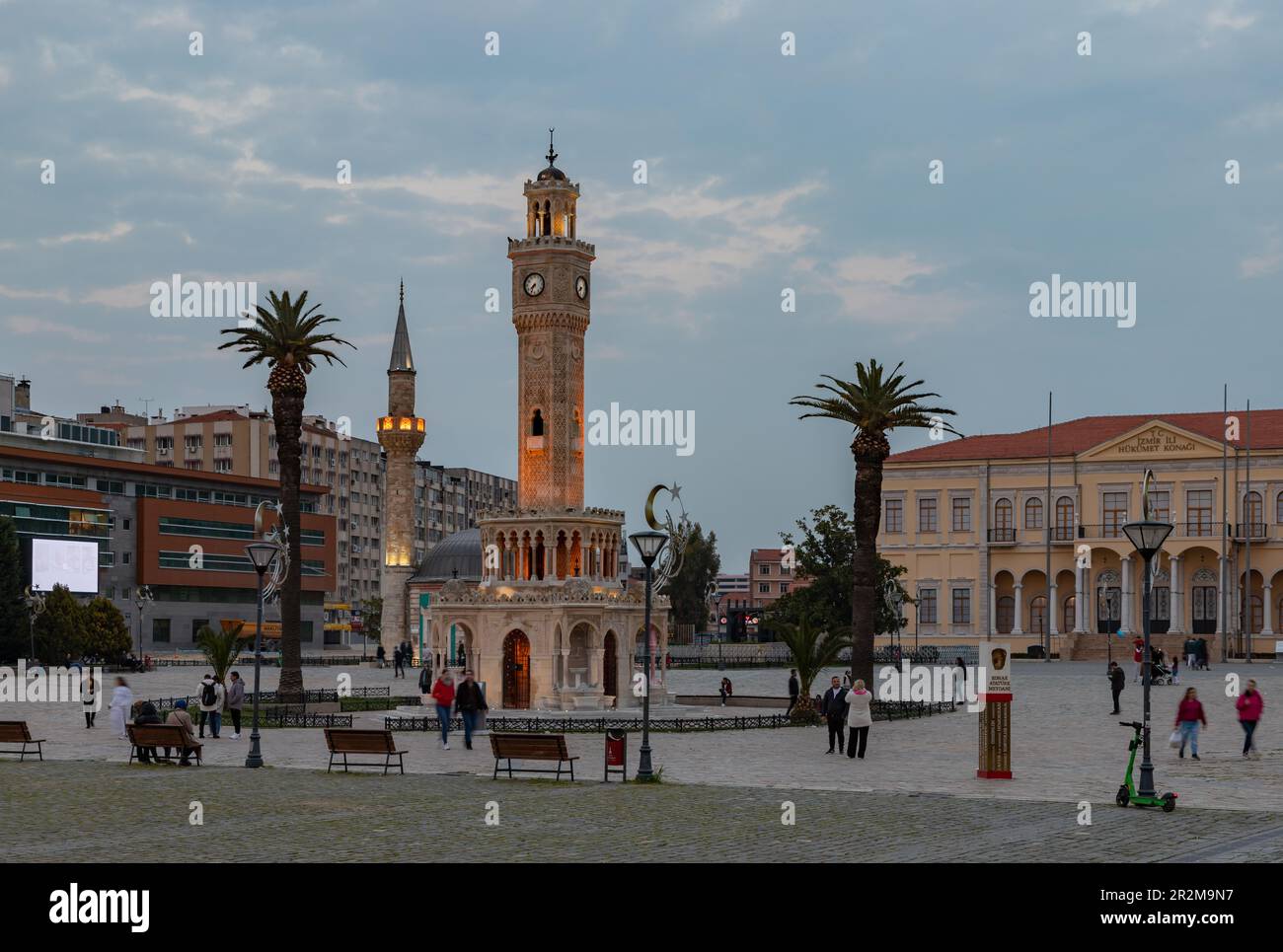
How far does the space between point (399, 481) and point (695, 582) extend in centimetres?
4762

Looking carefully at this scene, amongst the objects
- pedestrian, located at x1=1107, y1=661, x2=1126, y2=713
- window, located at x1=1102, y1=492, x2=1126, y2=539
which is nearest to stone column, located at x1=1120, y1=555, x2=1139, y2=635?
window, located at x1=1102, y1=492, x2=1126, y2=539

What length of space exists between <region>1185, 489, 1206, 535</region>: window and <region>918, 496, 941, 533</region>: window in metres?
14.9

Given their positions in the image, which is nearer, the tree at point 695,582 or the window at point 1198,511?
the window at point 1198,511

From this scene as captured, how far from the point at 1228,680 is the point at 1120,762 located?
27422 mm

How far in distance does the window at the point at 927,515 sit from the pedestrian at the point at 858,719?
2761 inches

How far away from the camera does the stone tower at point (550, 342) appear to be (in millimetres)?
53031

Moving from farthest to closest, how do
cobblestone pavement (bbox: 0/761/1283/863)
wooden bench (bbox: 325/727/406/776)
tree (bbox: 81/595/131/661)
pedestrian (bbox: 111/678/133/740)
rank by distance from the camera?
tree (bbox: 81/595/131/661) < pedestrian (bbox: 111/678/133/740) < wooden bench (bbox: 325/727/406/776) < cobblestone pavement (bbox: 0/761/1283/863)

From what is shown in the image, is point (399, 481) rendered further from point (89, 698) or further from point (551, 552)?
point (89, 698)

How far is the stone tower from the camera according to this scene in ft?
174

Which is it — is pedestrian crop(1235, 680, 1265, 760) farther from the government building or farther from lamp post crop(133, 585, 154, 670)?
lamp post crop(133, 585, 154, 670)

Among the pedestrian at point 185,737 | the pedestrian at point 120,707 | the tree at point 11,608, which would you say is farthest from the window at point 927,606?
the pedestrian at point 185,737

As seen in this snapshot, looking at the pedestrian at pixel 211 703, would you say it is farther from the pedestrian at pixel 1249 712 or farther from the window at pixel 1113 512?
the window at pixel 1113 512

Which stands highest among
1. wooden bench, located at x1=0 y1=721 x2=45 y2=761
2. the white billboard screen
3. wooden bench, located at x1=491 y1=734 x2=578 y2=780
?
the white billboard screen
